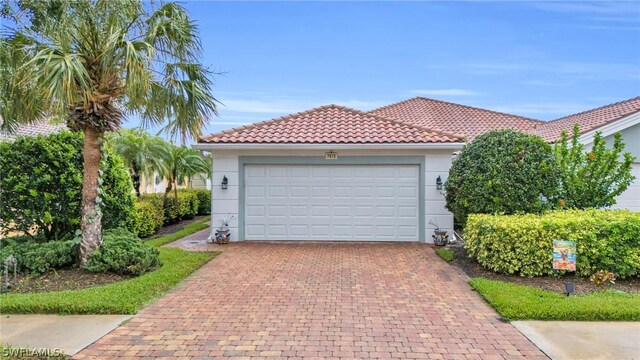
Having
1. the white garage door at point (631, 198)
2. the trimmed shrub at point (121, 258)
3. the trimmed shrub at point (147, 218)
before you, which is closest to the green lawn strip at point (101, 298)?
the trimmed shrub at point (121, 258)

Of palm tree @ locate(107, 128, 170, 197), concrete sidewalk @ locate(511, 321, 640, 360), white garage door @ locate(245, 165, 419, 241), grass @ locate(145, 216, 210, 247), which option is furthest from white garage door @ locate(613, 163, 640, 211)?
palm tree @ locate(107, 128, 170, 197)

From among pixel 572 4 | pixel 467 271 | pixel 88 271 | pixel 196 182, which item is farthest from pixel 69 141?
pixel 196 182

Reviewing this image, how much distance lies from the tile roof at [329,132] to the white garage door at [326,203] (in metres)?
0.82

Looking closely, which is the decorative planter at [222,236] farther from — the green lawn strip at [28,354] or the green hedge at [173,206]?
the green lawn strip at [28,354]

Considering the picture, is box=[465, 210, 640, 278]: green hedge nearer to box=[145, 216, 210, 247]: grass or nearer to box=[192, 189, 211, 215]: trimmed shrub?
box=[145, 216, 210, 247]: grass

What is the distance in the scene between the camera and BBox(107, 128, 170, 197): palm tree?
47.3 ft

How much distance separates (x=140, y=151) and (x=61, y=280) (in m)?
8.73

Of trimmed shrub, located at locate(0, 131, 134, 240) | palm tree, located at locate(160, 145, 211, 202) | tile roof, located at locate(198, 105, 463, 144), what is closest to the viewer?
trimmed shrub, located at locate(0, 131, 134, 240)

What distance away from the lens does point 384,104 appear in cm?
2259

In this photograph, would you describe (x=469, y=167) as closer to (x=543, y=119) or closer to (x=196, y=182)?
(x=543, y=119)

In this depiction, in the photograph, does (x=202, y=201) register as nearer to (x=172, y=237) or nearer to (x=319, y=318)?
(x=172, y=237)

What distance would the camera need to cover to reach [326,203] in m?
11.3

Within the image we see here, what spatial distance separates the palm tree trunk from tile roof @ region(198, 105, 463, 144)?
12.5 ft


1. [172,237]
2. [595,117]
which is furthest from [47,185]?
[595,117]
